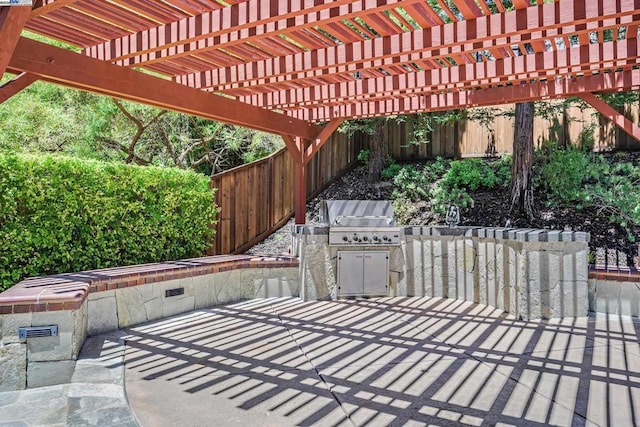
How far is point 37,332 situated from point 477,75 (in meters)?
4.74

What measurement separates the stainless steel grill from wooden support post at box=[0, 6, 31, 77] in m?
3.98

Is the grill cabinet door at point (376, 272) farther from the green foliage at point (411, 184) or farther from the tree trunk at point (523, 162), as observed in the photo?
the green foliage at point (411, 184)

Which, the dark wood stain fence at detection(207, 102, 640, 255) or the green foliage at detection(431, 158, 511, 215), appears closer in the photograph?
the dark wood stain fence at detection(207, 102, 640, 255)

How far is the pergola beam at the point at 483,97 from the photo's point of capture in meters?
5.11

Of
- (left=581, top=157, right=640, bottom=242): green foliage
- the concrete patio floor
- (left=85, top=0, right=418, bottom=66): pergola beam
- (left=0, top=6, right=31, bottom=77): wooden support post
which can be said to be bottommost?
the concrete patio floor

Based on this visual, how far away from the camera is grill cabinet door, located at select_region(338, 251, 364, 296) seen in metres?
5.98

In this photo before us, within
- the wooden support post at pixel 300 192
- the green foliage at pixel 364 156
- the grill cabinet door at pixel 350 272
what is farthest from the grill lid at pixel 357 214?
the green foliage at pixel 364 156

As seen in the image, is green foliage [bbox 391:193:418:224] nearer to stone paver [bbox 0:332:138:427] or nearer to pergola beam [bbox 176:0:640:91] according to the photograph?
pergola beam [bbox 176:0:640:91]

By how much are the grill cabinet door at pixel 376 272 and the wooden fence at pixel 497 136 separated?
15.5 ft

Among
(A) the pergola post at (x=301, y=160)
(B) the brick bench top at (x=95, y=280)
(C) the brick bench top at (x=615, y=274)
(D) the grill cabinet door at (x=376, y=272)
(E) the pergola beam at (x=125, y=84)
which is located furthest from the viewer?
(A) the pergola post at (x=301, y=160)

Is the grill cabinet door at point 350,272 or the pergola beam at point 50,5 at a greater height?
the pergola beam at point 50,5

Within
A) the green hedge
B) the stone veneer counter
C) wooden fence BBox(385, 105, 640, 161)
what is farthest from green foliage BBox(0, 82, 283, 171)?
the stone veneer counter

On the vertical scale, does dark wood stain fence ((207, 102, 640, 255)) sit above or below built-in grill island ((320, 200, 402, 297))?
above

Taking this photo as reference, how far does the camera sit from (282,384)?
3154 mm
